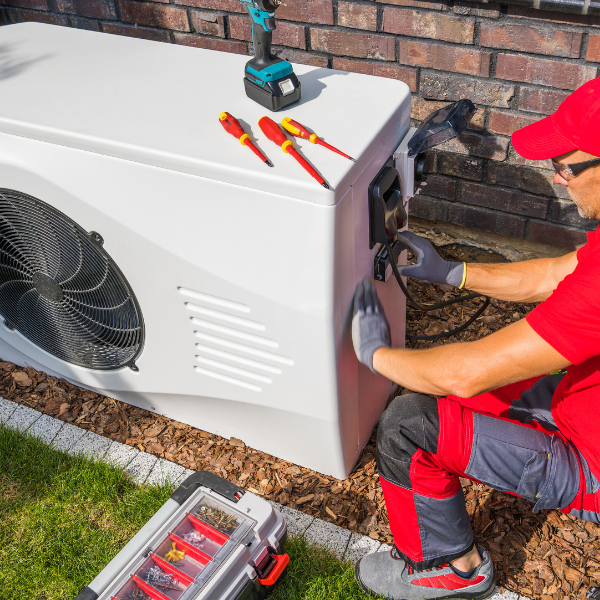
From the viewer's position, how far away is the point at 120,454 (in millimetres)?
2141

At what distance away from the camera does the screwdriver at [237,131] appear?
1.42 m

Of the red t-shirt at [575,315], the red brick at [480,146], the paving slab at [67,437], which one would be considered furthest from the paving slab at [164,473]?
the red brick at [480,146]

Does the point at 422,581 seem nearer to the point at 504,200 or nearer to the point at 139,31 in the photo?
the point at 504,200

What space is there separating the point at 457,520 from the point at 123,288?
42.7 inches

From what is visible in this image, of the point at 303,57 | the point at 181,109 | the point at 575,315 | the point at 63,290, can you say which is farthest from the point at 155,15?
the point at 575,315

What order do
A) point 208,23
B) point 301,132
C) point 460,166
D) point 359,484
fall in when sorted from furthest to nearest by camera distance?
point 208,23
point 460,166
point 359,484
point 301,132

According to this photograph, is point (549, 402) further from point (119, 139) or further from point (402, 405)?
point (119, 139)

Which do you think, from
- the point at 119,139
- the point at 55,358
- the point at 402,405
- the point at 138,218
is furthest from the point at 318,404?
the point at 55,358

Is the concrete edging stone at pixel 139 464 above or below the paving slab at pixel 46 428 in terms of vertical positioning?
below

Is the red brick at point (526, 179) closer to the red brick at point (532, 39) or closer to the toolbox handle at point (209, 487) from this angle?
the red brick at point (532, 39)

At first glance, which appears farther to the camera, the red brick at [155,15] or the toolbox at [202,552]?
the red brick at [155,15]

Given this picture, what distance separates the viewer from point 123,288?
180cm

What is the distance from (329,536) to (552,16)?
1.77 metres

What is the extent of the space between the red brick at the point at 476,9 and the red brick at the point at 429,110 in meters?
0.32
